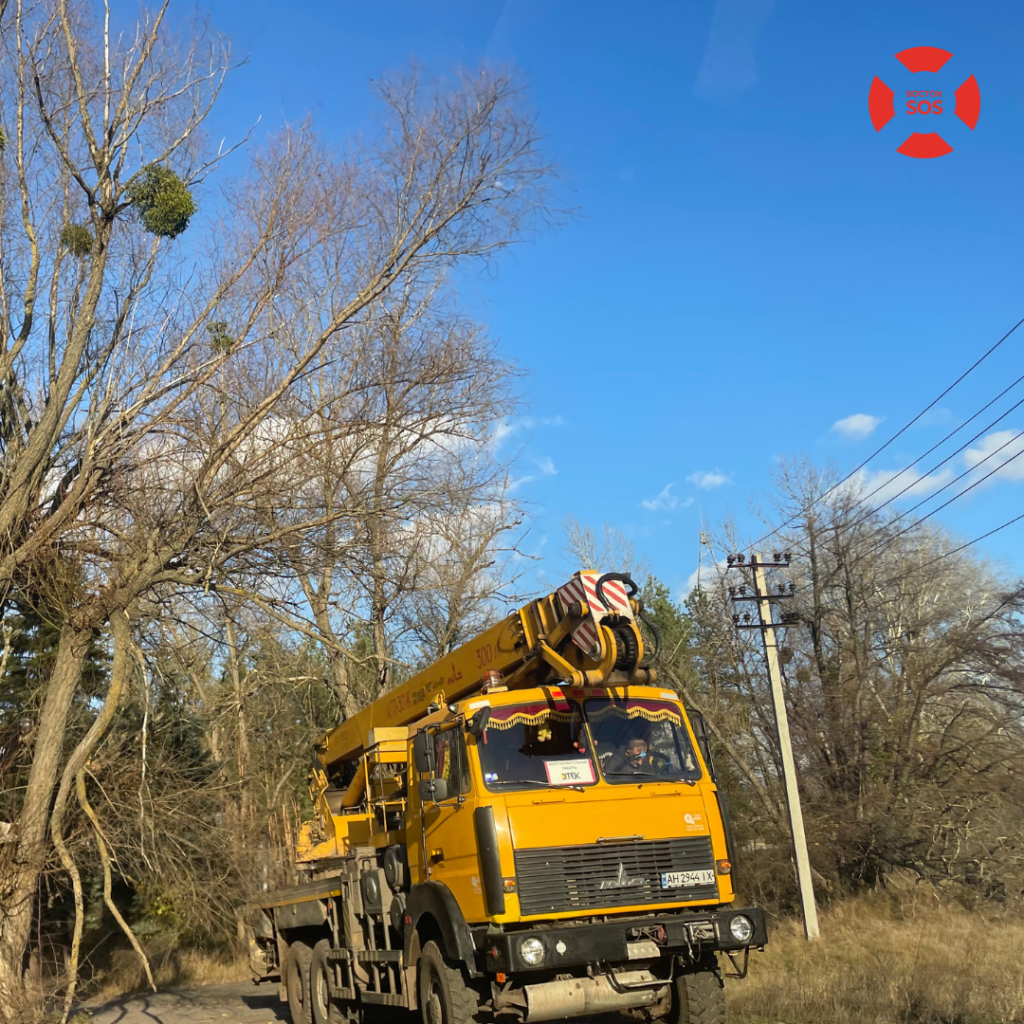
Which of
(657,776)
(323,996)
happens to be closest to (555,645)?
(657,776)

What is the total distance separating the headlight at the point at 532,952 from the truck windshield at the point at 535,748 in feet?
3.93

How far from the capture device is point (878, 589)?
31391mm

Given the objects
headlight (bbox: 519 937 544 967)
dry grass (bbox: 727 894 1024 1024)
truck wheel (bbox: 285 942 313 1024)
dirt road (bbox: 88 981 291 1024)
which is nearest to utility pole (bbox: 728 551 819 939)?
dry grass (bbox: 727 894 1024 1024)

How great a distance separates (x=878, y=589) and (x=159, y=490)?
1004 inches

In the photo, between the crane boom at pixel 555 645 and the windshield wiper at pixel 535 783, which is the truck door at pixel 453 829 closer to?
the windshield wiper at pixel 535 783

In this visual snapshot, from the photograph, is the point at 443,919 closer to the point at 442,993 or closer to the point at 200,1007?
the point at 442,993

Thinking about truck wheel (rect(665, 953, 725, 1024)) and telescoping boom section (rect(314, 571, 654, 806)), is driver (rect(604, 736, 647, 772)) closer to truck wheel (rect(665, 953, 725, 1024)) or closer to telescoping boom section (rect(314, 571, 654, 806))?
telescoping boom section (rect(314, 571, 654, 806))

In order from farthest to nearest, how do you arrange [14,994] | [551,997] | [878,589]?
[878,589] → [14,994] → [551,997]

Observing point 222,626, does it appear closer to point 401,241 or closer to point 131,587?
point 131,587

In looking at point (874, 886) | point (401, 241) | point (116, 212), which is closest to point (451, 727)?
point (401, 241)

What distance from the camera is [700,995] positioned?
810 cm

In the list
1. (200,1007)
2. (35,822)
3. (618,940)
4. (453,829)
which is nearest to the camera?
(618,940)

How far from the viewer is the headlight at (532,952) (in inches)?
283

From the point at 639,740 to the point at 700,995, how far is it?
2085mm
